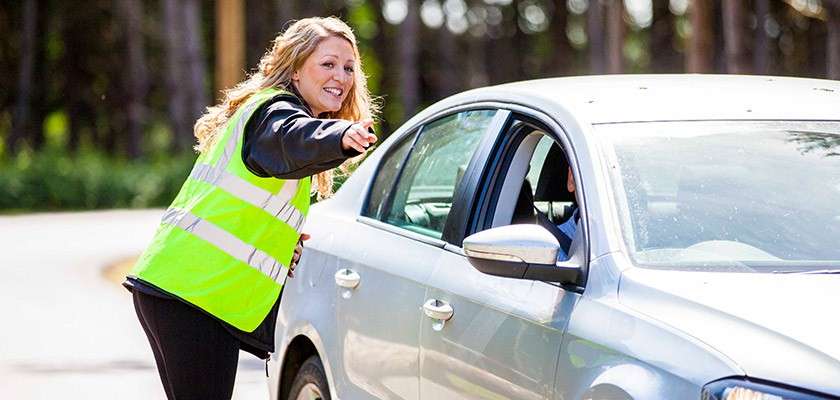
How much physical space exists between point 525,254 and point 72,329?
8.70 metres

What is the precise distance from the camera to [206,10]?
59719 millimetres

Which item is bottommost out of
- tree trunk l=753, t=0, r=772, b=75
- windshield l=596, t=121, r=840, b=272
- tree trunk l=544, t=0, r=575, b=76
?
windshield l=596, t=121, r=840, b=272

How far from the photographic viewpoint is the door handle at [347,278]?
5453 millimetres

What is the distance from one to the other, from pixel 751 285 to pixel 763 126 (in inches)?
37.9

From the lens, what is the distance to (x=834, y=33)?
1925cm

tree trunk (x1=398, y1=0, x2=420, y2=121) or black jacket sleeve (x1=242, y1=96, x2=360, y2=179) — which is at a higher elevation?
tree trunk (x1=398, y1=0, x2=420, y2=121)

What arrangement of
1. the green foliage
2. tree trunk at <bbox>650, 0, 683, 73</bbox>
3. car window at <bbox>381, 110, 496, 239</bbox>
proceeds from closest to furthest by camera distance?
1. car window at <bbox>381, 110, 496, 239</bbox>
2. the green foliage
3. tree trunk at <bbox>650, 0, 683, 73</bbox>

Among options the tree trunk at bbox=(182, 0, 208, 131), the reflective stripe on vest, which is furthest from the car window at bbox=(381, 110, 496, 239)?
the tree trunk at bbox=(182, 0, 208, 131)

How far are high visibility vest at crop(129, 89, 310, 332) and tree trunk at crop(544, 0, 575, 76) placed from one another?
53904 millimetres

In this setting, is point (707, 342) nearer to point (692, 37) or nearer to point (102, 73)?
point (692, 37)

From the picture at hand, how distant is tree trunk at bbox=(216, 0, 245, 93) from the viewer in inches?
1021

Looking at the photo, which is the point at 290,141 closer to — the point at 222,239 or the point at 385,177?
the point at 222,239

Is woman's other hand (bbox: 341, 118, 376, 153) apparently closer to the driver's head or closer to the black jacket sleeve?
the black jacket sleeve

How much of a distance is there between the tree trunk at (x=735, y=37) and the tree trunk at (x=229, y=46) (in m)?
7.31
